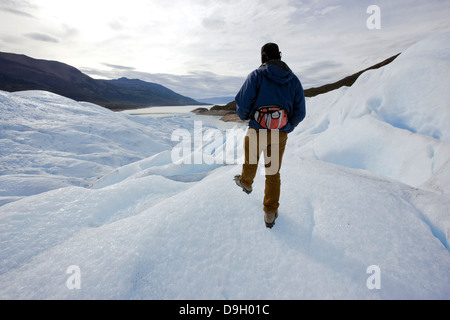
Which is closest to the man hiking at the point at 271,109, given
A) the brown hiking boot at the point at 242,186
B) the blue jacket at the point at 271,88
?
the blue jacket at the point at 271,88

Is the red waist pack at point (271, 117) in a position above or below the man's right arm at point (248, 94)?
below

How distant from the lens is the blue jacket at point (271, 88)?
1.89m

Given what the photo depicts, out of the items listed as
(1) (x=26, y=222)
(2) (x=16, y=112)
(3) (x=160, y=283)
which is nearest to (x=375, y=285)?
(3) (x=160, y=283)

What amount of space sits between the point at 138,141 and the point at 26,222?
12.5 meters

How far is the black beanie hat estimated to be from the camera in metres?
1.97

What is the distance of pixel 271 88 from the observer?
1.92 metres

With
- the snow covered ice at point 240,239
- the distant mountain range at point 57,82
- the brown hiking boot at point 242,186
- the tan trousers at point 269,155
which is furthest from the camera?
the distant mountain range at point 57,82

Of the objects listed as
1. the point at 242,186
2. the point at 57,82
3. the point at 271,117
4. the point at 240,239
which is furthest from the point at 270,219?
the point at 57,82

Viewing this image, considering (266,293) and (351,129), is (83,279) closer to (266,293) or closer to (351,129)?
(266,293)

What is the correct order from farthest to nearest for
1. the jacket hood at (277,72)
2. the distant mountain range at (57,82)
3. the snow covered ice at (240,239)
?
the distant mountain range at (57,82), the jacket hood at (277,72), the snow covered ice at (240,239)

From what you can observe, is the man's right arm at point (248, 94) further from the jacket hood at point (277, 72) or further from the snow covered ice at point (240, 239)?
the snow covered ice at point (240, 239)

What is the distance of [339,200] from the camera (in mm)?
2283

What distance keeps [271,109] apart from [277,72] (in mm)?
355

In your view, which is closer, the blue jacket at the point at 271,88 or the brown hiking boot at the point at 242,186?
the blue jacket at the point at 271,88
